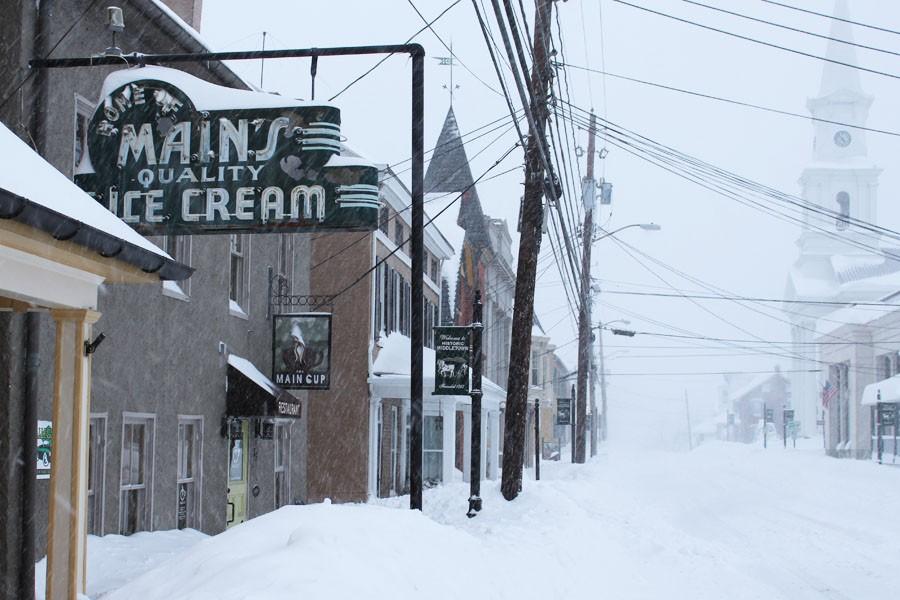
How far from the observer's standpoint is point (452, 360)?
18.2 meters

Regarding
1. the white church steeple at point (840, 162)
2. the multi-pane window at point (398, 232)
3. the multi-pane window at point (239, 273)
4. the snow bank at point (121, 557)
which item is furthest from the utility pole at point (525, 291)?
the white church steeple at point (840, 162)

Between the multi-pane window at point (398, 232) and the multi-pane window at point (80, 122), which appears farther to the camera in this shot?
the multi-pane window at point (398, 232)

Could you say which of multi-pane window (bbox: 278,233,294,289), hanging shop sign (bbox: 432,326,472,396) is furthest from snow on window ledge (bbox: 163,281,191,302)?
multi-pane window (bbox: 278,233,294,289)

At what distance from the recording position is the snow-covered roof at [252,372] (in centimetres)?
1795

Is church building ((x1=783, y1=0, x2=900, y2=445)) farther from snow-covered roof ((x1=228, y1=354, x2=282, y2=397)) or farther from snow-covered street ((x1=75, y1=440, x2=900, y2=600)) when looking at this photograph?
snow-covered roof ((x1=228, y1=354, x2=282, y2=397))

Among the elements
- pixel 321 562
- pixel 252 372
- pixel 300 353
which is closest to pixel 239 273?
pixel 252 372

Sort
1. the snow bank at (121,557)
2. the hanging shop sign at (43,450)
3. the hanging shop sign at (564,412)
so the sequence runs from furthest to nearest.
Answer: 1. the hanging shop sign at (564,412)
2. the hanging shop sign at (43,450)
3. the snow bank at (121,557)

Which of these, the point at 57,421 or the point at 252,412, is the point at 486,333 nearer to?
the point at 252,412

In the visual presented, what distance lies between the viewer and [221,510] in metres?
17.4

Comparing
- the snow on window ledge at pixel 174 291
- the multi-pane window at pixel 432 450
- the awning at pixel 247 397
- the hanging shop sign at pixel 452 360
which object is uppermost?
the snow on window ledge at pixel 174 291

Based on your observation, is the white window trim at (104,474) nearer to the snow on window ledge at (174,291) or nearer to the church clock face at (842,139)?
the snow on window ledge at (174,291)

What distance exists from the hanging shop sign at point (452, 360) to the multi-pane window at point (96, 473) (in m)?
6.34

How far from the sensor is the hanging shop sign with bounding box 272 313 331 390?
19.6 m

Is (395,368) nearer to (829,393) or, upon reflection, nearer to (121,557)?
(121,557)
